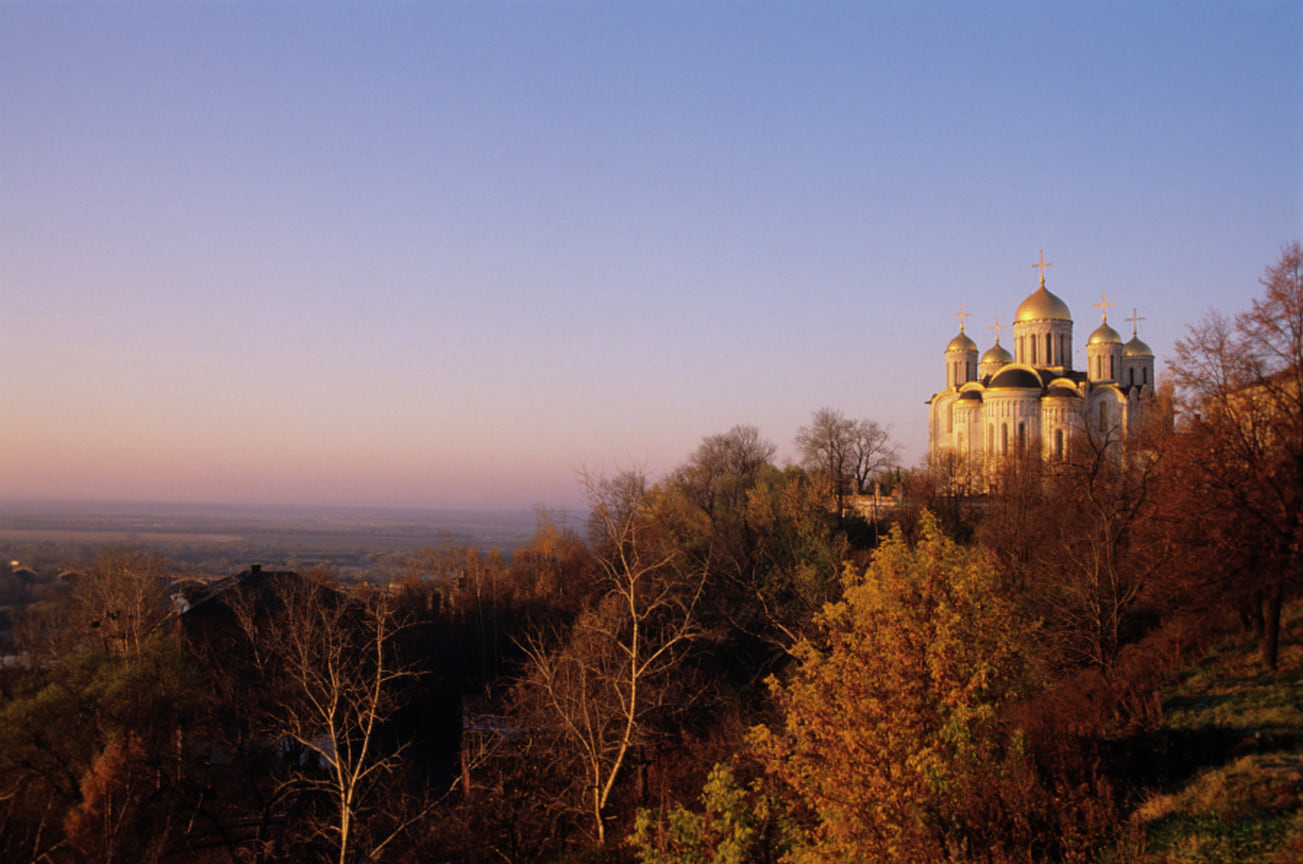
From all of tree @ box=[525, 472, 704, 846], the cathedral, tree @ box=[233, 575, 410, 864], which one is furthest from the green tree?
the cathedral

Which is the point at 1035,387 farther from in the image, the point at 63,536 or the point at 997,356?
the point at 63,536

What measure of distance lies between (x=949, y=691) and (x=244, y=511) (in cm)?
16163

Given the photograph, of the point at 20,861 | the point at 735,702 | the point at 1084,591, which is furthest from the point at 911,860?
the point at 20,861

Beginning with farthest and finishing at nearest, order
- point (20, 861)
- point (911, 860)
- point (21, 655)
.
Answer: point (21, 655) < point (20, 861) < point (911, 860)

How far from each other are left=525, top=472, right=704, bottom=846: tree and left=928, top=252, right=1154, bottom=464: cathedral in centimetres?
3122

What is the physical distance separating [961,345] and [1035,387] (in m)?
9.24

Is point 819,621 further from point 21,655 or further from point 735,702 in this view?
point 21,655

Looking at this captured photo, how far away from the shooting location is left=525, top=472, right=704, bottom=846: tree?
54.6ft

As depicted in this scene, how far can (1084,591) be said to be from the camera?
64.5ft

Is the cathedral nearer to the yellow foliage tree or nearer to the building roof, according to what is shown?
the building roof

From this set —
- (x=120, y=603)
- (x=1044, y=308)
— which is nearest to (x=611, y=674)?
(x=120, y=603)

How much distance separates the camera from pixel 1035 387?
2106 inches

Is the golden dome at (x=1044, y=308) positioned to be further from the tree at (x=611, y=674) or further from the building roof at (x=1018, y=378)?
the tree at (x=611, y=674)

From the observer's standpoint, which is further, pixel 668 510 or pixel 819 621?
pixel 668 510
